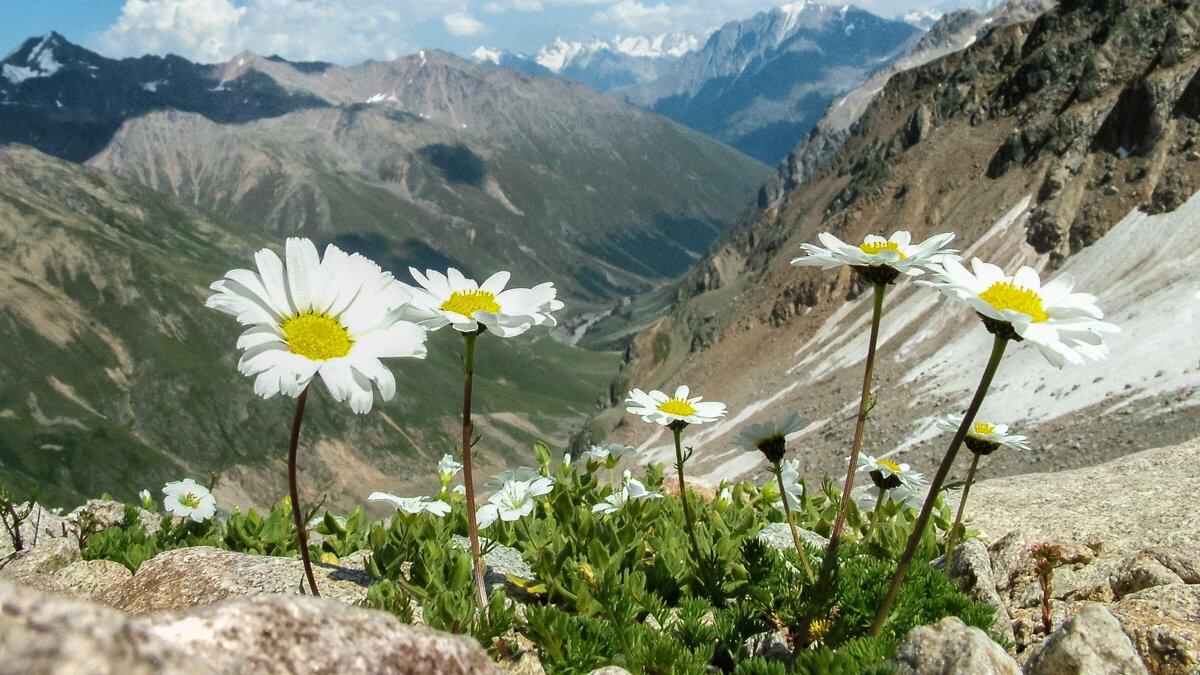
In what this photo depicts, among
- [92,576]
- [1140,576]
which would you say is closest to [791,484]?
[1140,576]

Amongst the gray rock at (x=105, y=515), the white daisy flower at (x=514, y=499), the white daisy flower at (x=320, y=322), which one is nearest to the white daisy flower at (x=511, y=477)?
the white daisy flower at (x=514, y=499)

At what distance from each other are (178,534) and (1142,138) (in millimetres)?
73142

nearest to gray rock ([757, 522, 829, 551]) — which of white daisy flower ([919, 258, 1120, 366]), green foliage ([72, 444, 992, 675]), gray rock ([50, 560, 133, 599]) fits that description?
green foliage ([72, 444, 992, 675])

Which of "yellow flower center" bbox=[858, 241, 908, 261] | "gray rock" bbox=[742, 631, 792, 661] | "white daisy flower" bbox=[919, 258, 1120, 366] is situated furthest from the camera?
"gray rock" bbox=[742, 631, 792, 661]

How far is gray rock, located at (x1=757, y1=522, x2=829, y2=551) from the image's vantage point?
8617 mm

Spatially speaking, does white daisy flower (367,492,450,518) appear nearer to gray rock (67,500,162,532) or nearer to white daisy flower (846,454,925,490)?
white daisy flower (846,454,925,490)

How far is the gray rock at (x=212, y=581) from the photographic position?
642 centimetres

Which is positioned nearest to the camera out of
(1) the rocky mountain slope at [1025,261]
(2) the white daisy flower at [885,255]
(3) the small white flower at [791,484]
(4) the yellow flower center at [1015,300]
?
(4) the yellow flower center at [1015,300]

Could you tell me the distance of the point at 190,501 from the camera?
8.68m

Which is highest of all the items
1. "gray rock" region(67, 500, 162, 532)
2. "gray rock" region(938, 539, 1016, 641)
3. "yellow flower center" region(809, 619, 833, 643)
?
"gray rock" region(67, 500, 162, 532)

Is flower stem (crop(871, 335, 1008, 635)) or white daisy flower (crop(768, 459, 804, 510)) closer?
flower stem (crop(871, 335, 1008, 635))

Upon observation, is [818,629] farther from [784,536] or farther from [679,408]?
[784,536]

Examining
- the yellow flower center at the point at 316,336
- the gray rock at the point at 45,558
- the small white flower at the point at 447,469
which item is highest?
the gray rock at the point at 45,558

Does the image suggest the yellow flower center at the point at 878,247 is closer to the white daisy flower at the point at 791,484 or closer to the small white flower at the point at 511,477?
the white daisy flower at the point at 791,484
